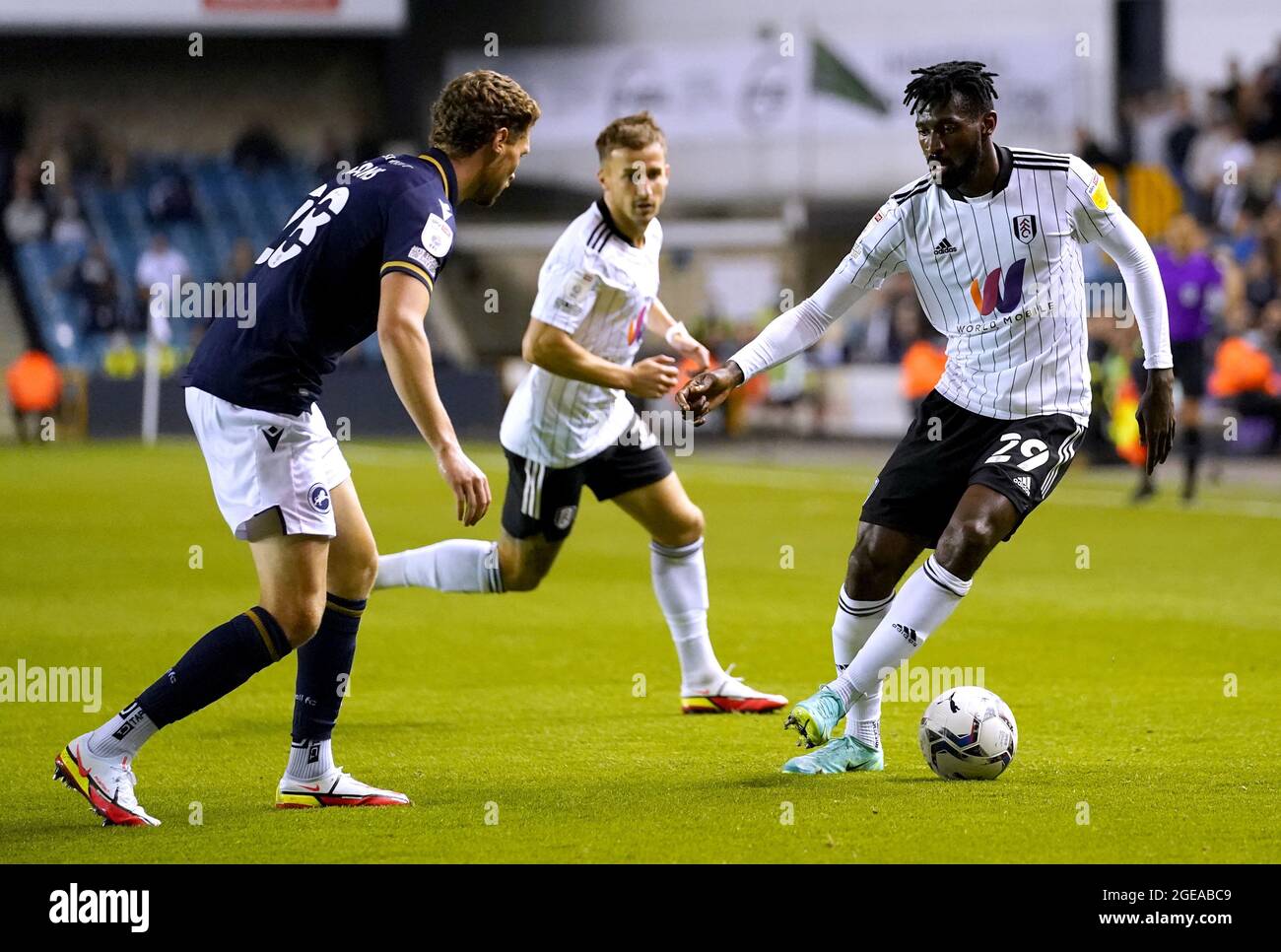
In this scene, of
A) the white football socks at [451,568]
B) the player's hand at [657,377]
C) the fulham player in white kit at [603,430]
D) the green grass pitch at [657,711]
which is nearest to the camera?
the green grass pitch at [657,711]

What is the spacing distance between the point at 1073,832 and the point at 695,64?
25.6 m

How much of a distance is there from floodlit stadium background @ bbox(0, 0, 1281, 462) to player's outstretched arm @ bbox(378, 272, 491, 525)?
16.4 metres

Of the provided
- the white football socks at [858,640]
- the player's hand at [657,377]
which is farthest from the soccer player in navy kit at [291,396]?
the white football socks at [858,640]

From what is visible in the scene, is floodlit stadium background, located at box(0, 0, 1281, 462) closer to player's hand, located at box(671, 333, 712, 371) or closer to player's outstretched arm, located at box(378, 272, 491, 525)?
player's hand, located at box(671, 333, 712, 371)

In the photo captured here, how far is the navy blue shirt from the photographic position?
5.09 m

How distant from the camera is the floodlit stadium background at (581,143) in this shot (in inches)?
964

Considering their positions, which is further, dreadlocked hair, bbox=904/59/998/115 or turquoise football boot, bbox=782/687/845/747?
dreadlocked hair, bbox=904/59/998/115

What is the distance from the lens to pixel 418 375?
491cm

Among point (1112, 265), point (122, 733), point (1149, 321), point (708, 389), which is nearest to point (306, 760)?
point (122, 733)

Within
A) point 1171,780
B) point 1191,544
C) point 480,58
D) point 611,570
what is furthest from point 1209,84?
point 1171,780

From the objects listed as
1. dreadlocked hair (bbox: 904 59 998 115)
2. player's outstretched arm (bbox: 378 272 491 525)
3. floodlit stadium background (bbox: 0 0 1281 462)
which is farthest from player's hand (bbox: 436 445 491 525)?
floodlit stadium background (bbox: 0 0 1281 462)

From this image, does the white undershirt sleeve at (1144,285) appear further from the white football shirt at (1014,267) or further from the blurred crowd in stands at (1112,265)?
the blurred crowd in stands at (1112,265)

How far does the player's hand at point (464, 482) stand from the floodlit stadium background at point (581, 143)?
16.4m

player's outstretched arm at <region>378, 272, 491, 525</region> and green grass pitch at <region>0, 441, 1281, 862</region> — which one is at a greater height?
player's outstretched arm at <region>378, 272, 491, 525</region>
